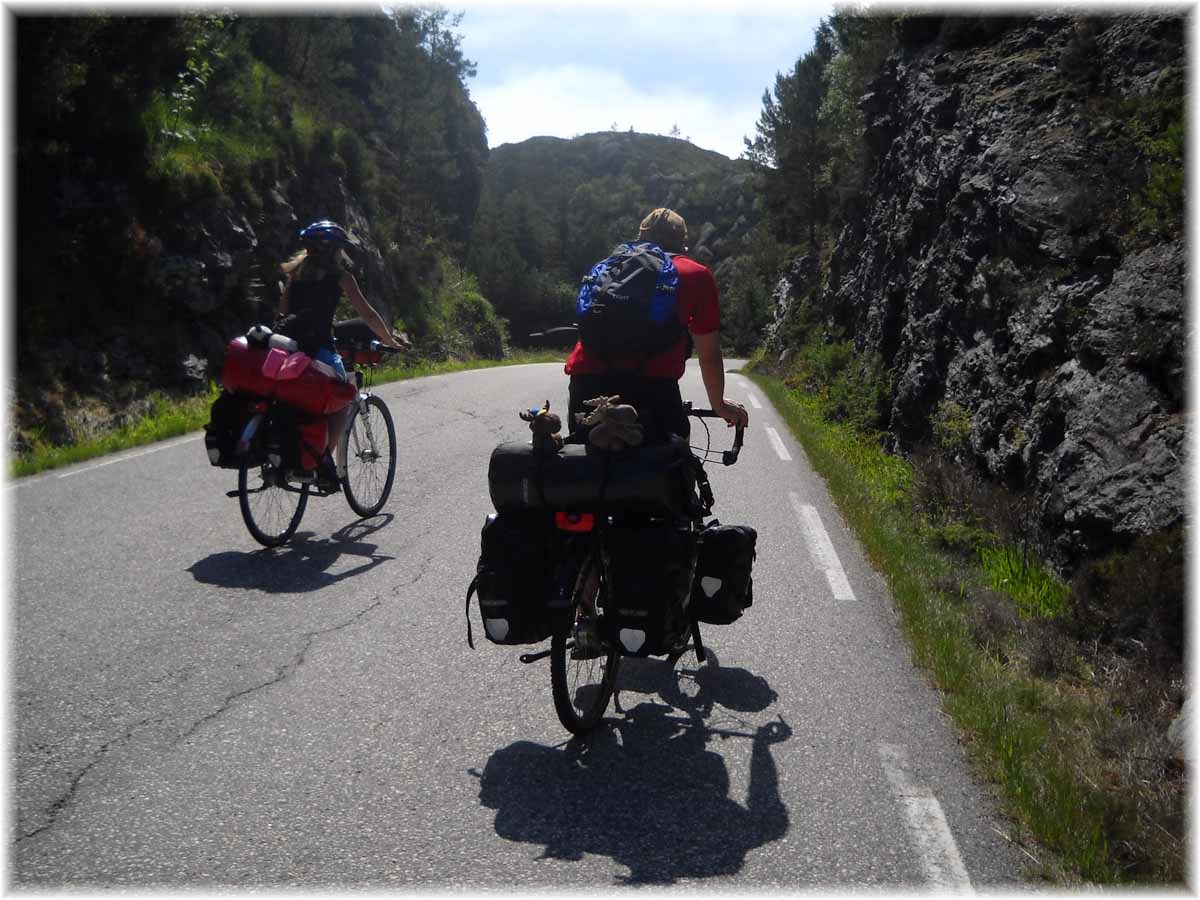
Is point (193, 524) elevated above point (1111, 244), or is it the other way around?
point (1111, 244)

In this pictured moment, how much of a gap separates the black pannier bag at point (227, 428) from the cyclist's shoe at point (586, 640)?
373 cm

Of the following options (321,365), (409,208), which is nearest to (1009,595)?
(321,365)

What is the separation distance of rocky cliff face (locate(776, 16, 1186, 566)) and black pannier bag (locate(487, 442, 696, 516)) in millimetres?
3474

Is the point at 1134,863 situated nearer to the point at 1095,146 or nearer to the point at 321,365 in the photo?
the point at 321,365

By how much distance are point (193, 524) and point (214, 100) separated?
19.2 meters

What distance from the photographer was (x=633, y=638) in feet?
13.4

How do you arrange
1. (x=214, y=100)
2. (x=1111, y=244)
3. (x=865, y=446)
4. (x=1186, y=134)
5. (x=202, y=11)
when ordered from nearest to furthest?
(x=1186, y=134), (x=1111, y=244), (x=865, y=446), (x=202, y=11), (x=214, y=100)

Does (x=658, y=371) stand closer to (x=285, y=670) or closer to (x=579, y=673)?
(x=579, y=673)

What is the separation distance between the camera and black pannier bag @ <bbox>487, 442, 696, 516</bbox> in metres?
4.12

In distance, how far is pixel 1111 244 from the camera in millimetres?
8484

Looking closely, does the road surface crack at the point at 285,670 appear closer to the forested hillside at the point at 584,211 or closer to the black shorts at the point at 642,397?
the black shorts at the point at 642,397

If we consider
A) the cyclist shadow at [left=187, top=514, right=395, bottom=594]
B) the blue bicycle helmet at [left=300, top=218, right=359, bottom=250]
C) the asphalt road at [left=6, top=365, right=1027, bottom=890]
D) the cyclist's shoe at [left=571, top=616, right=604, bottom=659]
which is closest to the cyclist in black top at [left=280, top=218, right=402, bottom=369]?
the blue bicycle helmet at [left=300, top=218, right=359, bottom=250]

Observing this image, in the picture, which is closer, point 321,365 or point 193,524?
point 321,365

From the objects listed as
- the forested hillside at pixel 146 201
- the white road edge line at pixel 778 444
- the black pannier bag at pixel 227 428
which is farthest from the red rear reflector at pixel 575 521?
the forested hillside at pixel 146 201
